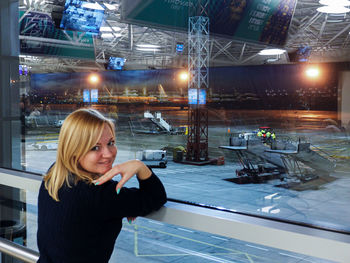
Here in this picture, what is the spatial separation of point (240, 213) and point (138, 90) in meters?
3.09

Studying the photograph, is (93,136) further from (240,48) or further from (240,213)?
(240,48)

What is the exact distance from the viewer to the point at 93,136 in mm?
930

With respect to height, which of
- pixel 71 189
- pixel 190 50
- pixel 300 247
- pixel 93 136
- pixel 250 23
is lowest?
pixel 300 247

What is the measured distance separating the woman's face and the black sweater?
54 millimetres

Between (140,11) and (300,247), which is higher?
(140,11)

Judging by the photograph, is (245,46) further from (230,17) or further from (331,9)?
(331,9)

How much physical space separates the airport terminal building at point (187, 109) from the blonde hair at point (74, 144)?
0.13m

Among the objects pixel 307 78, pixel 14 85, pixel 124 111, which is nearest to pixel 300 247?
pixel 14 85

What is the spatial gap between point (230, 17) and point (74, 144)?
3.05 metres

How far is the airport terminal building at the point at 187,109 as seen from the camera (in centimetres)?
114

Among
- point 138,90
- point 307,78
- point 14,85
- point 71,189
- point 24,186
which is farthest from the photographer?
point 307,78

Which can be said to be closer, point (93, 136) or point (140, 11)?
point (93, 136)

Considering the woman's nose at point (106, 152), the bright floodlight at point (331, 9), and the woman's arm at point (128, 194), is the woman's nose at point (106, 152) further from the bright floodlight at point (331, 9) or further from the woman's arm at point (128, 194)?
the bright floodlight at point (331, 9)

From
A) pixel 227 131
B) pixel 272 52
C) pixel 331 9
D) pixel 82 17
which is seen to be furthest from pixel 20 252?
pixel 82 17
